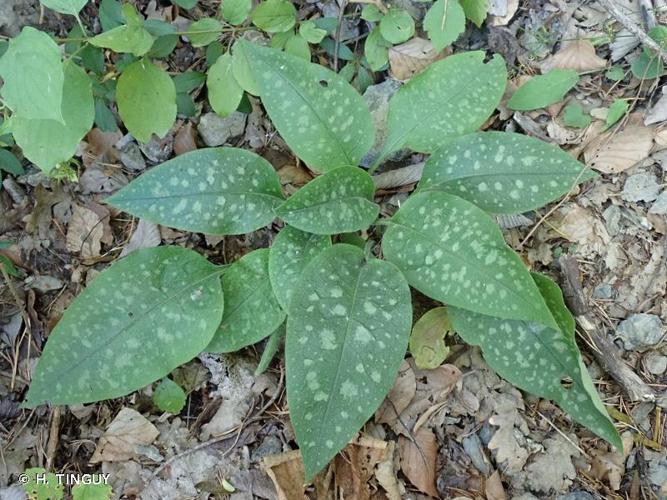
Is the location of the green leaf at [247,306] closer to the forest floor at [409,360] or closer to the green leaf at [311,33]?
the forest floor at [409,360]

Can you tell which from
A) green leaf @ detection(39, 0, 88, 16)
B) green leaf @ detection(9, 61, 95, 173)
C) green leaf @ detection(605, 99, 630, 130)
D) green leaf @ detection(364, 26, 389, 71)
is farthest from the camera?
green leaf @ detection(364, 26, 389, 71)

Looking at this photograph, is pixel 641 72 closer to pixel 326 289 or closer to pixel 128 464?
pixel 326 289

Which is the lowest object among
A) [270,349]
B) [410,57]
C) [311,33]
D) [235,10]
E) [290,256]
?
[270,349]

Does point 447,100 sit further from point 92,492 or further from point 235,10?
point 92,492

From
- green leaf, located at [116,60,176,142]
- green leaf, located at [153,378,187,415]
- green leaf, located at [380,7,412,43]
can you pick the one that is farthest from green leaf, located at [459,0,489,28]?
green leaf, located at [153,378,187,415]

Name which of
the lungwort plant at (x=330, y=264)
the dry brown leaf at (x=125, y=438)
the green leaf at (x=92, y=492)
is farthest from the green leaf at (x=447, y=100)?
the green leaf at (x=92, y=492)

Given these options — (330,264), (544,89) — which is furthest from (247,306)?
(544,89)

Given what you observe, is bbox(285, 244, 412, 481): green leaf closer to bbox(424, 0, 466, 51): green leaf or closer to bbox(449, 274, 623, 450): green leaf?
bbox(449, 274, 623, 450): green leaf
